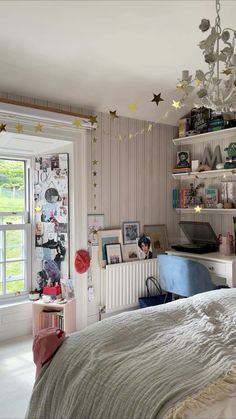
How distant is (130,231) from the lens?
3570mm

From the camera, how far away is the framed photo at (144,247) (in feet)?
11.9

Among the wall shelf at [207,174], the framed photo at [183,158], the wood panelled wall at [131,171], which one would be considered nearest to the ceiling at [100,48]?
the wood panelled wall at [131,171]

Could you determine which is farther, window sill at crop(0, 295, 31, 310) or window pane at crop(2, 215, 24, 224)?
window pane at crop(2, 215, 24, 224)

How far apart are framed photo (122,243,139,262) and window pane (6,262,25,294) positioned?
39.3 inches

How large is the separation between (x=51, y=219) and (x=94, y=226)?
42 cm

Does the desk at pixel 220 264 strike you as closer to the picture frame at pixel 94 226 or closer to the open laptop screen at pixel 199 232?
the open laptop screen at pixel 199 232

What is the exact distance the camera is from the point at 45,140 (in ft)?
10.1

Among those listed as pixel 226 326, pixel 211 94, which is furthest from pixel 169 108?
pixel 226 326

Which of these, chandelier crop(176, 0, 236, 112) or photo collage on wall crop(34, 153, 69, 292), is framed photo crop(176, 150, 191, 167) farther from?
chandelier crop(176, 0, 236, 112)

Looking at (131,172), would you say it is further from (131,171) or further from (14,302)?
(14,302)

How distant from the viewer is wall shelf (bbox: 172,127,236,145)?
3442 millimetres

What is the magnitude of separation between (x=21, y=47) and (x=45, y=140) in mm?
898

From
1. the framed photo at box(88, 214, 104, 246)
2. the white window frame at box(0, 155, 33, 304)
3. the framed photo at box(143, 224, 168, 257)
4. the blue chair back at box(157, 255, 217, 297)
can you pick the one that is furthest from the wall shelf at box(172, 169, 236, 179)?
the white window frame at box(0, 155, 33, 304)

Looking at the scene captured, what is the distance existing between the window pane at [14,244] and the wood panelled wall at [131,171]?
2.47ft
